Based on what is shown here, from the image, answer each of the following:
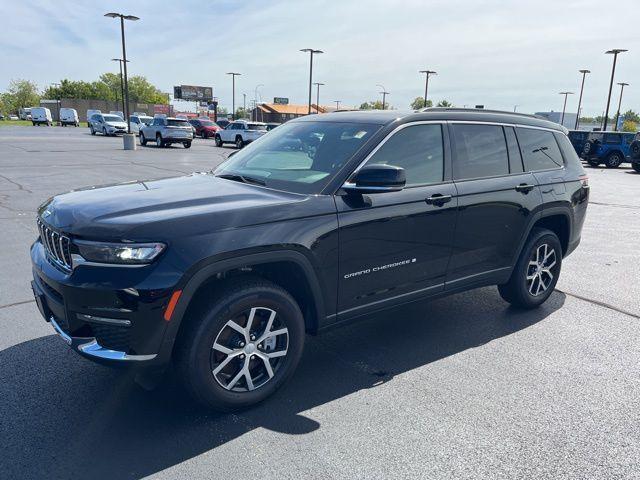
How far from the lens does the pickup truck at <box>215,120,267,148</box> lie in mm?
31406

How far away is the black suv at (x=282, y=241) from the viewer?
2.66 meters

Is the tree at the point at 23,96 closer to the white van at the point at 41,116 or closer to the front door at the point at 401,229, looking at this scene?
the white van at the point at 41,116

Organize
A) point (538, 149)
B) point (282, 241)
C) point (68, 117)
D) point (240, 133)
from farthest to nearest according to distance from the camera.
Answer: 1. point (68, 117)
2. point (240, 133)
3. point (538, 149)
4. point (282, 241)

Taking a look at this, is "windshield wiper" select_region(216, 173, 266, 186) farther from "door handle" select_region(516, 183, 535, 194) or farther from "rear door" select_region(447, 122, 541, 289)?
"door handle" select_region(516, 183, 535, 194)

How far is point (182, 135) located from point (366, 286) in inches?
1047

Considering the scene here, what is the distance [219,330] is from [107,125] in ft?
131

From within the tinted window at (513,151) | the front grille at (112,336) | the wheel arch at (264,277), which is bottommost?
the front grille at (112,336)

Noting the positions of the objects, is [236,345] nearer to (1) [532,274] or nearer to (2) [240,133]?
(1) [532,274]

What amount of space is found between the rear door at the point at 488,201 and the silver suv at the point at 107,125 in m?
38.4

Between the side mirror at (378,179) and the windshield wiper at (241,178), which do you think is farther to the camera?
the windshield wiper at (241,178)

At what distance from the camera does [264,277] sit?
125 inches

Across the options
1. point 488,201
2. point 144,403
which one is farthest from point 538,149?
point 144,403

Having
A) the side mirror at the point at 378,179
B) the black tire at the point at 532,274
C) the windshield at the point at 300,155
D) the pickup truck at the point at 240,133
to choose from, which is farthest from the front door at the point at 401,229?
the pickup truck at the point at 240,133

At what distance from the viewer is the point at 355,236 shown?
331cm
